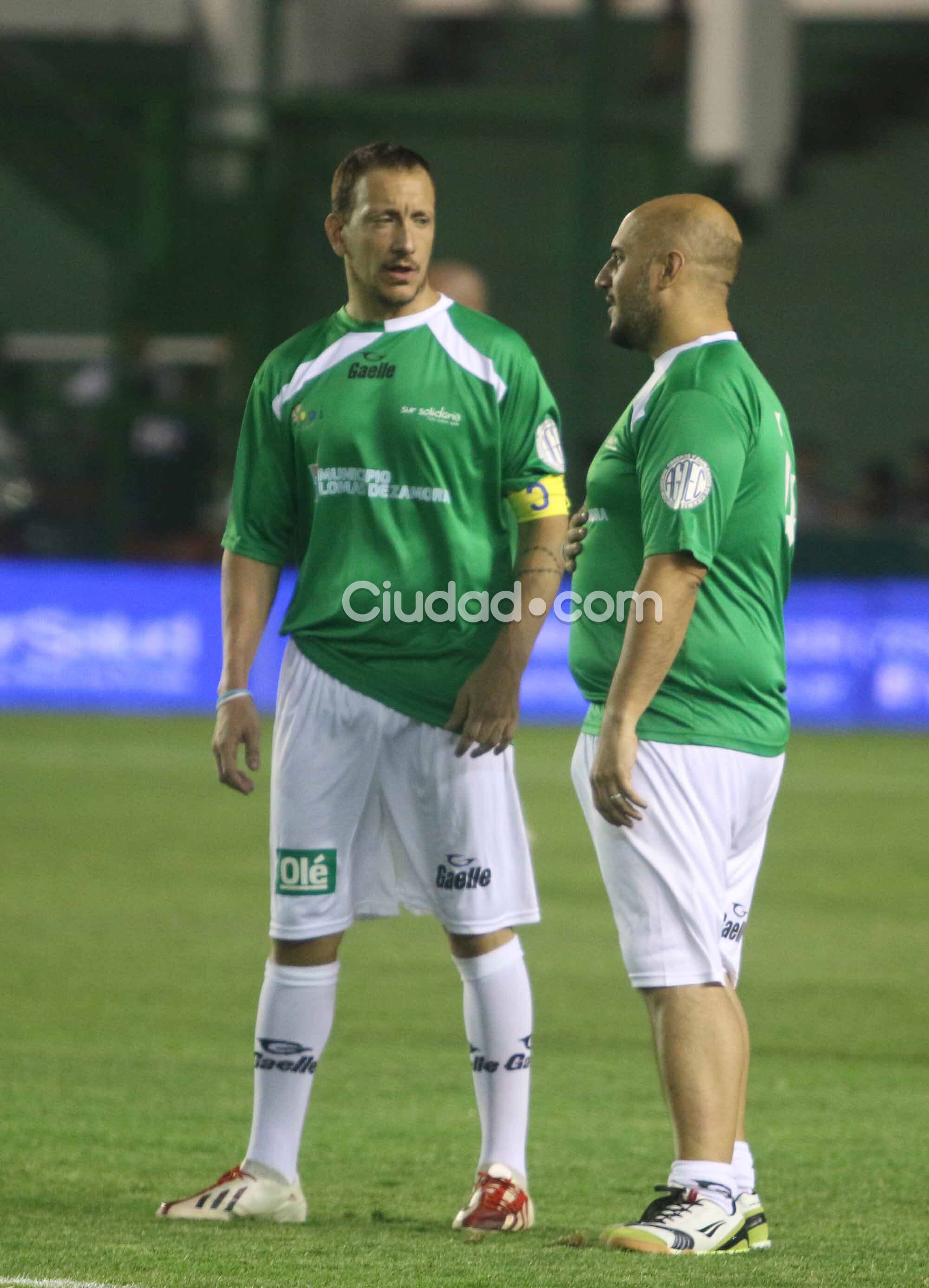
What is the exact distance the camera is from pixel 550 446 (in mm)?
4195

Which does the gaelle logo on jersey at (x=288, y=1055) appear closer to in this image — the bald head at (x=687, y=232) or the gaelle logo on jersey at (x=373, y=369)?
the gaelle logo on jersey at (x=373, y=369)

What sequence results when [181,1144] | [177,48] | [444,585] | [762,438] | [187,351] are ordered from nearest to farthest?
1. [762,438]
2. [444,585]
3. [181,1144]
4. [187,351]
5. [177,48]

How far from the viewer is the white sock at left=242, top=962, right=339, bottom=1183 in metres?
4.08

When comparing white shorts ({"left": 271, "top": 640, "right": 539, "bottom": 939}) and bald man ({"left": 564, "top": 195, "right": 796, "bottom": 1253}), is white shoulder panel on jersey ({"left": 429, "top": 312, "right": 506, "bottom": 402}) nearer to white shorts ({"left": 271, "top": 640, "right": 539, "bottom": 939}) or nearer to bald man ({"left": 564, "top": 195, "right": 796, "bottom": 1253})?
bald man ({"left": 564, "top": 195, "right": 796, "bottom": 1253})

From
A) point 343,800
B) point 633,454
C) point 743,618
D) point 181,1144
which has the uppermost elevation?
point 633,454

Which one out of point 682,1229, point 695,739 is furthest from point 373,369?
point 682,1229

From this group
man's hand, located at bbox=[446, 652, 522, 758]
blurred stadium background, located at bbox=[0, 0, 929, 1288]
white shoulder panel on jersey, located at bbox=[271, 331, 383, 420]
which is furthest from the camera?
blurred stadium background, located at bbox=[0, 0, 929, 1288]

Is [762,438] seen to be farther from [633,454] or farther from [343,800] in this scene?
[343,800]

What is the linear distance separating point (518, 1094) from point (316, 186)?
21326 millimetres

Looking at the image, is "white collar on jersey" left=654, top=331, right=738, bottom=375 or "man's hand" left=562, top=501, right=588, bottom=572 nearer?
"white collar on jersey" left=654, top=331, right=738, bottom=375

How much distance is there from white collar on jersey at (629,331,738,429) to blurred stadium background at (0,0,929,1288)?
1.57 meters

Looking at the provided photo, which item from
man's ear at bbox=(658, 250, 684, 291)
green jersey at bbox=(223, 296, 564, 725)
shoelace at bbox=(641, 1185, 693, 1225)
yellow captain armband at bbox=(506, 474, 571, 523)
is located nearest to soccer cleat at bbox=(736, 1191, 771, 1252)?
shoelace at bbox=(641, 1185, 693, 1225)

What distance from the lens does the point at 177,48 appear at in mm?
24312

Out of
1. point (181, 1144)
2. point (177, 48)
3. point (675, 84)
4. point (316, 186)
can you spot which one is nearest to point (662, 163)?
point (675, 84)
